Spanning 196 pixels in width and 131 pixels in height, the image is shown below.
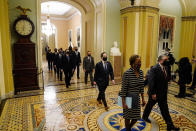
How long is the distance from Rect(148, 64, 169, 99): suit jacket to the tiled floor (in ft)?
2.79

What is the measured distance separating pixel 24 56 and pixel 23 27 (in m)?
1.06

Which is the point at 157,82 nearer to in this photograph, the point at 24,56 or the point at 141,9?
the point at 24,56

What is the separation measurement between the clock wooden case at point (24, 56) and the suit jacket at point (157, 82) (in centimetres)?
435

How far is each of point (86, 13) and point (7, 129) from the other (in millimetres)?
7746

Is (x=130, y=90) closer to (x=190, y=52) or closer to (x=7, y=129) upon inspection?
(x=7, y=129)

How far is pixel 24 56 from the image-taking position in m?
5.42

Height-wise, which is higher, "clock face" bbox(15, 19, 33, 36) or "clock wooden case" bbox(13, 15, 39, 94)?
"clock face" bbox(15, 19, 33, 36)

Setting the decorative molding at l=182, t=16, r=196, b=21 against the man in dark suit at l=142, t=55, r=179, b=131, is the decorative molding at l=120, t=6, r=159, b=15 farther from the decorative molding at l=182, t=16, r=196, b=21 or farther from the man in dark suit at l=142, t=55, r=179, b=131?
the man in dark suit at l=142, t=55, r=179, b=131

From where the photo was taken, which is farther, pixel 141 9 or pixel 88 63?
pixel 141 9

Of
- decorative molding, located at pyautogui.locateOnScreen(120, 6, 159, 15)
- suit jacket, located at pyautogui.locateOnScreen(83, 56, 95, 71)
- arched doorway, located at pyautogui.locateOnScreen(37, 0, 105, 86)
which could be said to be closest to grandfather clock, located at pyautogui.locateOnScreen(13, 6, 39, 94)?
arched doorway, located at pyautogui.locateOnScreen(37, 0, 105, 86)

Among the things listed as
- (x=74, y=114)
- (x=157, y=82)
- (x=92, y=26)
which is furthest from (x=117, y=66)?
(x=157, y=82)

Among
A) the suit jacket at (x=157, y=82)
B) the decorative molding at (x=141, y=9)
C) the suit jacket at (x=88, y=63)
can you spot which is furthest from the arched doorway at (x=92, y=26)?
the suit jacket at (x=157, y=82)

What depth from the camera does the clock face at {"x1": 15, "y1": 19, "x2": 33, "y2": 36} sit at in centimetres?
535

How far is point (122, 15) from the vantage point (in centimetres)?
755
